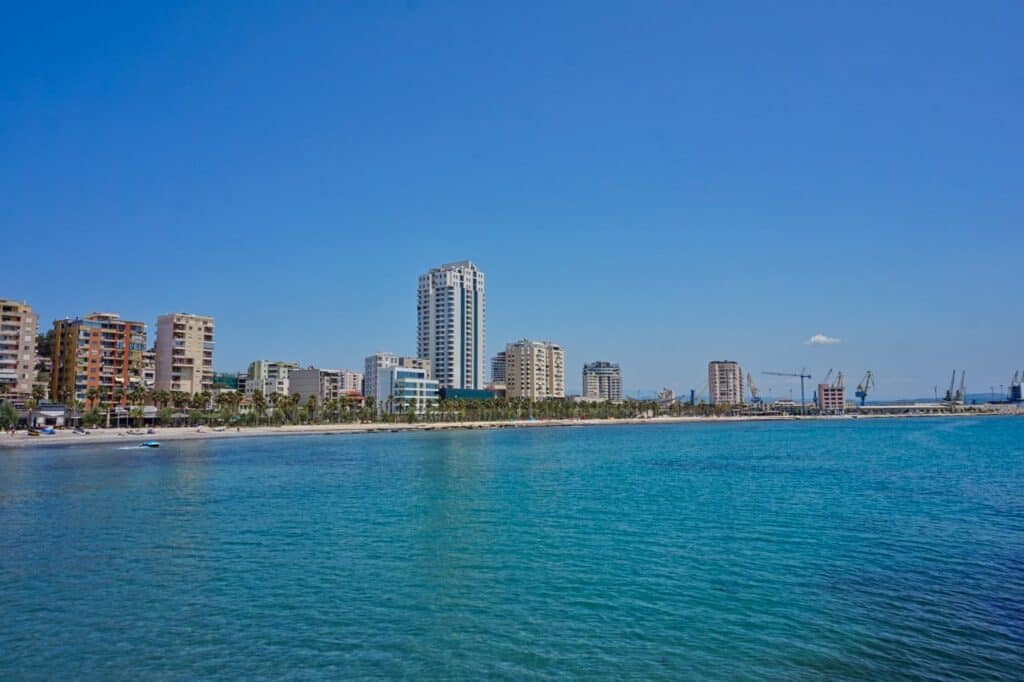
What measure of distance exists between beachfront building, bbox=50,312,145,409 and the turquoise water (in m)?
93.6

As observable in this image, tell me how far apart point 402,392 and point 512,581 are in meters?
152

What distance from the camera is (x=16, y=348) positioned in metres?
116

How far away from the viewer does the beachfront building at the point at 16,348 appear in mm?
114688

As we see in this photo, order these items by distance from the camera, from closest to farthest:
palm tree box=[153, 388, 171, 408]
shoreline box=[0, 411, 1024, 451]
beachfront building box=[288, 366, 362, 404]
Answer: shoreline box=[0, 411, 1024, 451] → palm tree box=[153, 388, 171, 408] → beachfront building box=[288, 366, 362, 404]

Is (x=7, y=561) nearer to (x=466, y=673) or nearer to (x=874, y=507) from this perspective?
(x=466, y=673)

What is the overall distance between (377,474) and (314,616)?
37864mm

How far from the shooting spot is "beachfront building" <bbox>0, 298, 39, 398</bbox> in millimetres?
114688

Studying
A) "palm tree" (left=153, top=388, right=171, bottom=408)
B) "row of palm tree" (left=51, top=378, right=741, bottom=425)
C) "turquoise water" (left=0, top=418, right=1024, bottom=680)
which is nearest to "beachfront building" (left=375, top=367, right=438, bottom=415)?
"row of palm tree" (left=51, top=378, right=741, bottom=425)

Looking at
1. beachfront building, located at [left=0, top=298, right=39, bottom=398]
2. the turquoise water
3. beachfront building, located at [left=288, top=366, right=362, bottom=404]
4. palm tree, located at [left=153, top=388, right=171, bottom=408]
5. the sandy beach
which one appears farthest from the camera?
beachfront building, located at [left=288, top=366, right=362, bottom=404]

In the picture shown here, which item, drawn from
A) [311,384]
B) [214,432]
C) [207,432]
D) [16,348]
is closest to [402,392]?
[311,384]

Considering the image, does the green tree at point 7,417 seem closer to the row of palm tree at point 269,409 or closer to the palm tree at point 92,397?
the row of palm tree at point 269,409

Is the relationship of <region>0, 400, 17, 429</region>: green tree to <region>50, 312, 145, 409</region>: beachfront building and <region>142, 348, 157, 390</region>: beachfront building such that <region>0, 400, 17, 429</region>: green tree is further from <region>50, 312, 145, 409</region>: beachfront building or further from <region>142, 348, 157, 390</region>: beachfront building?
<region>142, 348, 157, 390</region>: beachfront building

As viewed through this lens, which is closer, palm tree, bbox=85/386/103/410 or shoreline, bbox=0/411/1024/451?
shoreline, bbox=0/411/1024/451

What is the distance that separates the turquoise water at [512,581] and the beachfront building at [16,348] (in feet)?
292
